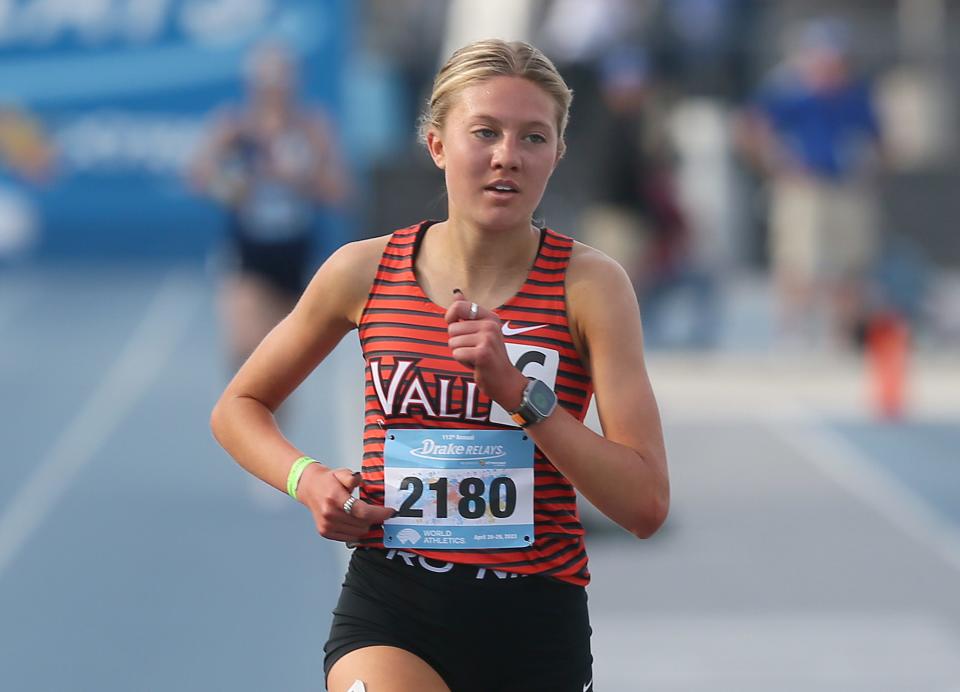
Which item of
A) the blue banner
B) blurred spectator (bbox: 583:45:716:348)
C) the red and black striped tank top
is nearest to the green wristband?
the red and black striped tank top

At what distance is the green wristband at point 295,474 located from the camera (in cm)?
323

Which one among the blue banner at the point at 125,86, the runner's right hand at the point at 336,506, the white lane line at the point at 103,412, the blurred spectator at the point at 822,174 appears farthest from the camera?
the blue banner at the point at 125,86

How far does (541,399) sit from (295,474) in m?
0.51

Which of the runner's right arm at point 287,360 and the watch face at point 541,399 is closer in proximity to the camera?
the watch face at point 541,399

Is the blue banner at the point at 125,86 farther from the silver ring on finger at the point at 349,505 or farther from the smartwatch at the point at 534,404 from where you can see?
the smartwatch at the point at 534,404

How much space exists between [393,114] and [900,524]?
13.4 metres

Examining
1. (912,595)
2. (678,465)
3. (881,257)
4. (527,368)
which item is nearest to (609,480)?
(527,368)

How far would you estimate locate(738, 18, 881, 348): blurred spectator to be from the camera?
1505cm

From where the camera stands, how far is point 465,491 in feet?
10.6

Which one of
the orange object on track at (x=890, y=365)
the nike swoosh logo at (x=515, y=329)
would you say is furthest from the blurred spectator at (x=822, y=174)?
the nike swoosh logo at (x=515, y=329)

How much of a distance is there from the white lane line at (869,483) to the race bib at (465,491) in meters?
5.74

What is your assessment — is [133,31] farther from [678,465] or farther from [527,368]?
[527,368]

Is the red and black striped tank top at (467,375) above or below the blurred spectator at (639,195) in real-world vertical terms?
below

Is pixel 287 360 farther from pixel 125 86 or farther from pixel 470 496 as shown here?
pixel 125 86
